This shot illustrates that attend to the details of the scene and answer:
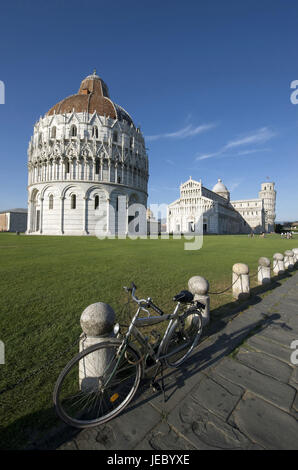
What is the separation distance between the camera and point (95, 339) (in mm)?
2541

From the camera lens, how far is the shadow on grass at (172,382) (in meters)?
1.98

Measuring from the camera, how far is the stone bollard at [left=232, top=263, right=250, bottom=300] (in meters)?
6.09

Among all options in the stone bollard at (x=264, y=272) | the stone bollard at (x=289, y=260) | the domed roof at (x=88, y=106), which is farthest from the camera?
the domed roof at (x=88, y=106)

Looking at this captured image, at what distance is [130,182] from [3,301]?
41.6m

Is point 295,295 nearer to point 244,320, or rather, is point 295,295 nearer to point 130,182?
point 244,320

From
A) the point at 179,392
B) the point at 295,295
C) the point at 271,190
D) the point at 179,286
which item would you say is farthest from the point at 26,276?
Result: the point at 271,190

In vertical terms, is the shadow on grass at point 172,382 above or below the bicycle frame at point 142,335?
below

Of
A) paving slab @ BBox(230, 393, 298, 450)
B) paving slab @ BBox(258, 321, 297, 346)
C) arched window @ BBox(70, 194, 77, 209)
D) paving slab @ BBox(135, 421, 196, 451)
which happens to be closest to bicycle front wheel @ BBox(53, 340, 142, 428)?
paving slab @ BBox(135, 421, 196, 451)

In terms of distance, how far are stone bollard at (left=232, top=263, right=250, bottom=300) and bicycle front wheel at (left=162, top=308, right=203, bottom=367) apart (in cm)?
278

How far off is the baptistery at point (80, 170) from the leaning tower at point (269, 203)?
103 metres

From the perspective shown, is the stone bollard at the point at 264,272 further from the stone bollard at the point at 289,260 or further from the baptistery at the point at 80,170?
the baptistery at the point at 80,170

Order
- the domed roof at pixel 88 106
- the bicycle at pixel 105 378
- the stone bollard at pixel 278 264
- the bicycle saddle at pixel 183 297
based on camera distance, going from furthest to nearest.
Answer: the domed roof at pixel 88 106, the stone bollard at pixel 278 264, the bicycle saddle at pixel 183 297, the bicycle at pixel 105 378

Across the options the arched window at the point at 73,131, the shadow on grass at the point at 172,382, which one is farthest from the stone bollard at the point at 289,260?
the arched window at the point at 73,131

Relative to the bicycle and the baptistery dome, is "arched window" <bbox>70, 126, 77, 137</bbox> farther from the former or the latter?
the baptistery dome
